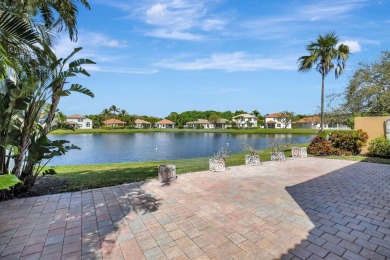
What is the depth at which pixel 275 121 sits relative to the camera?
80.9m

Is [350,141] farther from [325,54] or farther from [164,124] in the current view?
[164,124]

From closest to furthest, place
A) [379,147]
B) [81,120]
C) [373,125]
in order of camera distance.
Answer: [379,147]
[373,125]
[81,120]

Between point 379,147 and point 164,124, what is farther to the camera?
point 164,124

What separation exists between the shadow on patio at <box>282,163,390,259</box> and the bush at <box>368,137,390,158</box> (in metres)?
4.17

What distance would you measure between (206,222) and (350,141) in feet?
37.9

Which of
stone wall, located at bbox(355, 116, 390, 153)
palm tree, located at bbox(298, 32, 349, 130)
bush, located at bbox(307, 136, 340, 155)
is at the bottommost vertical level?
bush, located at bbox(307, 136, 340, 155)

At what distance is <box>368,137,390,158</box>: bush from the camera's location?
10497 millimetres

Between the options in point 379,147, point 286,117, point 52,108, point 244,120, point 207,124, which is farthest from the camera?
point 207,124

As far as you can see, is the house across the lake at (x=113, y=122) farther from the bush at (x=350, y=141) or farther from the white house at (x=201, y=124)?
the bush at (x=350, y=141)

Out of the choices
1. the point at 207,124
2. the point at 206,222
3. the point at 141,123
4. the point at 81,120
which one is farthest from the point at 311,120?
the point at 81,120

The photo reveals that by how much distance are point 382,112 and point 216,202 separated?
1548cm

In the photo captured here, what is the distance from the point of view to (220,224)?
380 centimetres

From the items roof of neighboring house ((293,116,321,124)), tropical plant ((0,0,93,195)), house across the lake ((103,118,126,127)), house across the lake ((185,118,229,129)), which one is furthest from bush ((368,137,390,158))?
house across the lake ((103,118,126,127))

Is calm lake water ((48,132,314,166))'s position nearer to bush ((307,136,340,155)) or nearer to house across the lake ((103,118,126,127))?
bush ((307,136,340,155))
